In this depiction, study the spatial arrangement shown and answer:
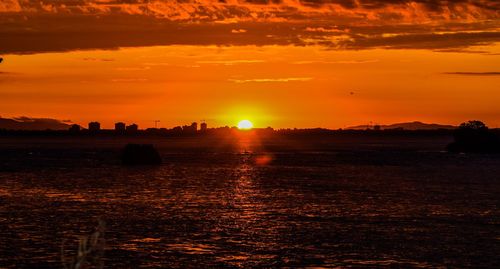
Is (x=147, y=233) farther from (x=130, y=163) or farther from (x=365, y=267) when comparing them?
(x=130, y=163)

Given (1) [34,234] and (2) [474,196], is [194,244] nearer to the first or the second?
(1) [34,234]

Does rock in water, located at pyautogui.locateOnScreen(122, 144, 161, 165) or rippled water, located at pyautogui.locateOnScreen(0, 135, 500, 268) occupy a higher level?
rock in water, located at pyautogui.locateOnScreen(122, 144, 161, 165)

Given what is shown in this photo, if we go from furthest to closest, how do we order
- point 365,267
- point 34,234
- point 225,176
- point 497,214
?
point 225,176, point 497,214, point 34,234, point 365,267

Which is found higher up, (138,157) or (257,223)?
(138,157)

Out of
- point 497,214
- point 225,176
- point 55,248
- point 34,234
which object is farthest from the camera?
point 225,176

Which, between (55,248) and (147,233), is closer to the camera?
(55,248)

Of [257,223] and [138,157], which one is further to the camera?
[138,157]

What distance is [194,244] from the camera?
48.8 metres

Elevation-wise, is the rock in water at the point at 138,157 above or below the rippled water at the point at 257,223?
above

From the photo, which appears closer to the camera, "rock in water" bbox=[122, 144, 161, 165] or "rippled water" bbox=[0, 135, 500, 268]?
"rippled water" bbox=[0, 135, 500, 268]

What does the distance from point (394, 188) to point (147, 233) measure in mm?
57797

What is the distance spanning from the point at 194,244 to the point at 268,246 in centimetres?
458

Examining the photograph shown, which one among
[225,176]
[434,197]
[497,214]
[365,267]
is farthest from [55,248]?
[225,176]

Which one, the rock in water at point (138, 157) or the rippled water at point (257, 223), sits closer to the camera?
the rippled water at point (257, 223)
